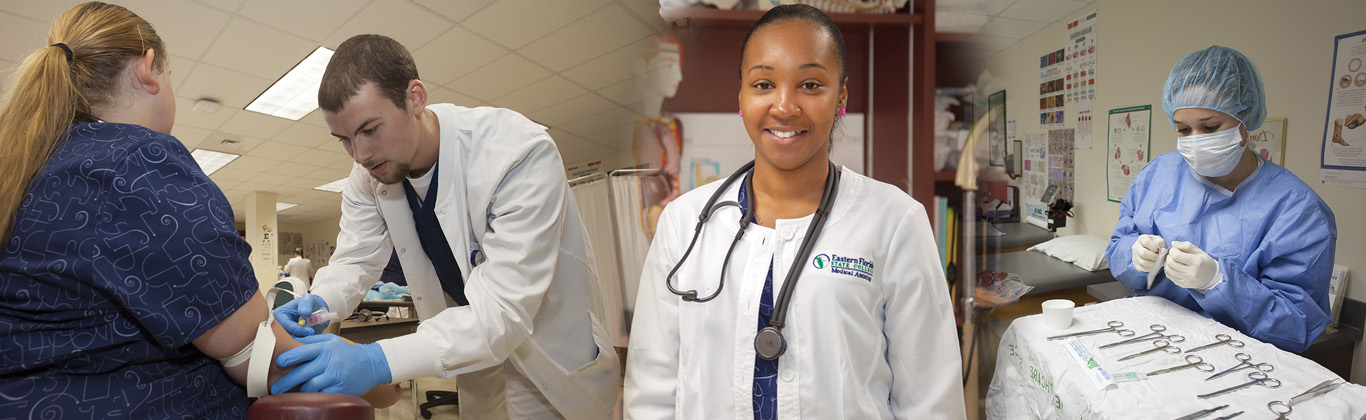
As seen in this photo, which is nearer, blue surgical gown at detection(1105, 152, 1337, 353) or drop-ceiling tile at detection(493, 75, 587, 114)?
blue surgical gown at detection(1105, 152, 1337, 353)

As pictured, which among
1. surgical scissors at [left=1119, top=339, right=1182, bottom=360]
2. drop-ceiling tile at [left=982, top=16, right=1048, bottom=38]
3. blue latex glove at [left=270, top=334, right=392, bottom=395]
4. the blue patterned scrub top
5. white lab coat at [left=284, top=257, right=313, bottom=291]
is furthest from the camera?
white lab coat at [left=284, top=257, right=313, bottom=291]

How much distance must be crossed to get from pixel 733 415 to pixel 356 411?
2.22 ft

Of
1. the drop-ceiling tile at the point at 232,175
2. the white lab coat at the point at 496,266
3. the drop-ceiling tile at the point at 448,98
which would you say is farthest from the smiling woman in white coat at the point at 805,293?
the drop-ceiling tile at the point at 232,175

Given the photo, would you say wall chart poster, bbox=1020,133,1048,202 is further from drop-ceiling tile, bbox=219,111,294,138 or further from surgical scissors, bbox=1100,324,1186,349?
drop-ceiling tile, bbox=219,111,294,138

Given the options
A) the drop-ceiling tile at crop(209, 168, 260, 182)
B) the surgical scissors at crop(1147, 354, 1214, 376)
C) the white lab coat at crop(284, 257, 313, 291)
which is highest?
the drop-ceiling tile at crop(209, 168, 260, 182)

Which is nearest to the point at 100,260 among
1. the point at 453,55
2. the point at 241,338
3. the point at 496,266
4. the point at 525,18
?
the point at 241,338

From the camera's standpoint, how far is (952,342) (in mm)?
1050

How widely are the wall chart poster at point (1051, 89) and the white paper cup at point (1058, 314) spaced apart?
43 centimetres

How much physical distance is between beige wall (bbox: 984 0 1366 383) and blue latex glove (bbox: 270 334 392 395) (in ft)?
5.36

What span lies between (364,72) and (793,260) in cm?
105

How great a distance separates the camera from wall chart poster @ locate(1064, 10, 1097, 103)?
1.41 m

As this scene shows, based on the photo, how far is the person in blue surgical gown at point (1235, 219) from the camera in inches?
46.5

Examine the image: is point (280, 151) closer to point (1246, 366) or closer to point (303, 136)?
point (303, 136)

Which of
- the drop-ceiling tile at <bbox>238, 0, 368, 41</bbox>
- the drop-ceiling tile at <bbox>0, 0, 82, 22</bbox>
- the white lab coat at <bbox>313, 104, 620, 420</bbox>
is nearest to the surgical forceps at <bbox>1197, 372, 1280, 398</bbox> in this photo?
the white lab coat at <bbox>313, 104, 620, 420</bbox>
